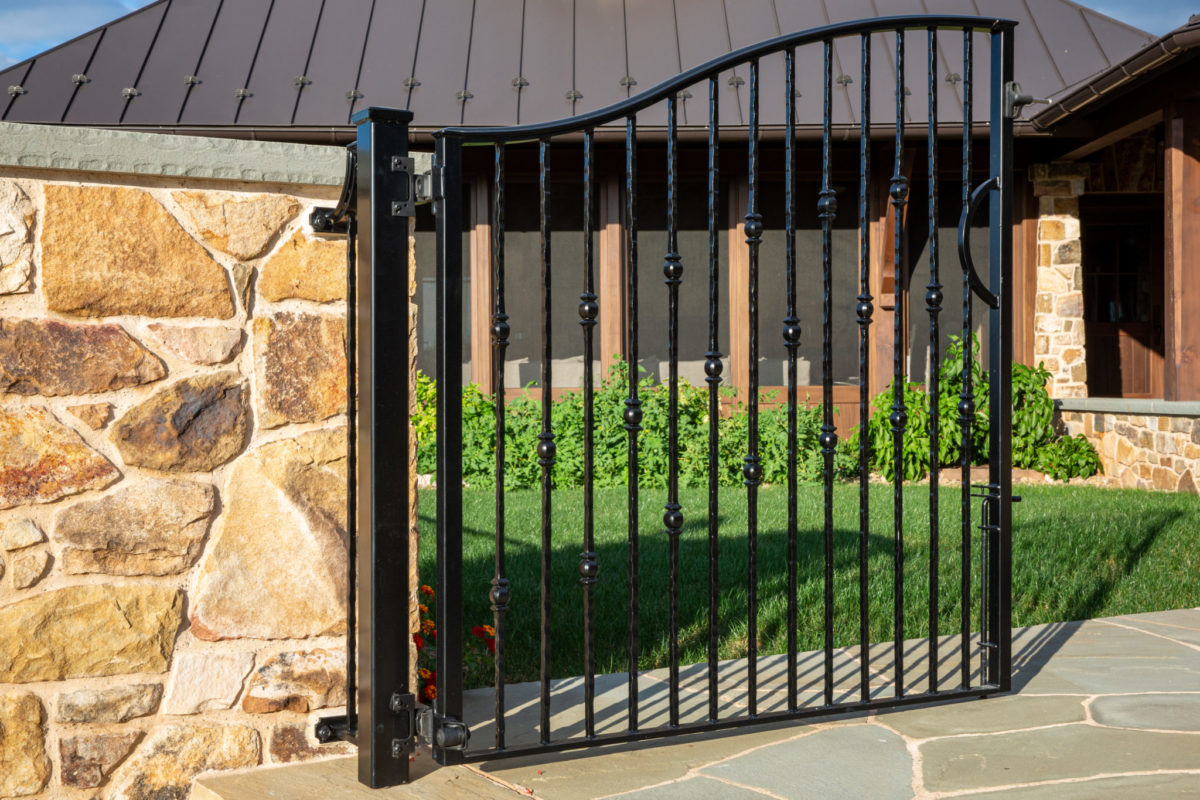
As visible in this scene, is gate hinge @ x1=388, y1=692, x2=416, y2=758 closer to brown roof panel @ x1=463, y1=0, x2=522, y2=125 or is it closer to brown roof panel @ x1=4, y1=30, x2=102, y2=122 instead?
brown roof panel @ x1=463, y1=0, x2=522, y2=125

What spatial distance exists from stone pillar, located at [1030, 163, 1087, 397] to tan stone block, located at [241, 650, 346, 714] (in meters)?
8.30

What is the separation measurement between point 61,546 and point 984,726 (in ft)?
7.14

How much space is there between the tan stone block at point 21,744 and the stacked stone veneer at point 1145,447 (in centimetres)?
722

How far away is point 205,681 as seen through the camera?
232 centimetres

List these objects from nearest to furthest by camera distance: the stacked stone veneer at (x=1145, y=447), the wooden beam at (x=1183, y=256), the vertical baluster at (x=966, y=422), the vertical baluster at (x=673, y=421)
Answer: the vertical baluster at (x=673, y=421) < the vertical baluster at (x=966, y=422) < the stacked stone veneer at (x=1145, y=447) < the wooden beam at (x=1183, y=256)

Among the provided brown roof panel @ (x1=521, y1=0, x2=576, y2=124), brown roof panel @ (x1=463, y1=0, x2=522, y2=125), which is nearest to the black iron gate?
brown roof panel @ (x1=521, y1=0, x2=576, y2=124)

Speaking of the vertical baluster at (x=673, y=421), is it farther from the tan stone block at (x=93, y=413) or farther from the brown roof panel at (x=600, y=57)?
the brown roof panel at (x=600, y=57)

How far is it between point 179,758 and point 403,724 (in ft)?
1.80

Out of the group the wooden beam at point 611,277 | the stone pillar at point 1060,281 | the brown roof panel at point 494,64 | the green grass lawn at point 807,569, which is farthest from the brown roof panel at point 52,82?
the stone pillar at point 1060,281

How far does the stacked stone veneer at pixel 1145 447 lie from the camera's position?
7262 millimetres

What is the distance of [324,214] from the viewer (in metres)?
2.35

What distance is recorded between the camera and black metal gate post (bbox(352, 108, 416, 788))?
2.13 metres

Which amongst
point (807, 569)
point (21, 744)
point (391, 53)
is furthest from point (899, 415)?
point (391, 53)

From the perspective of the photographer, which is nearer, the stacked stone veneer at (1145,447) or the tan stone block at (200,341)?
the tan stone block at (200,341)
